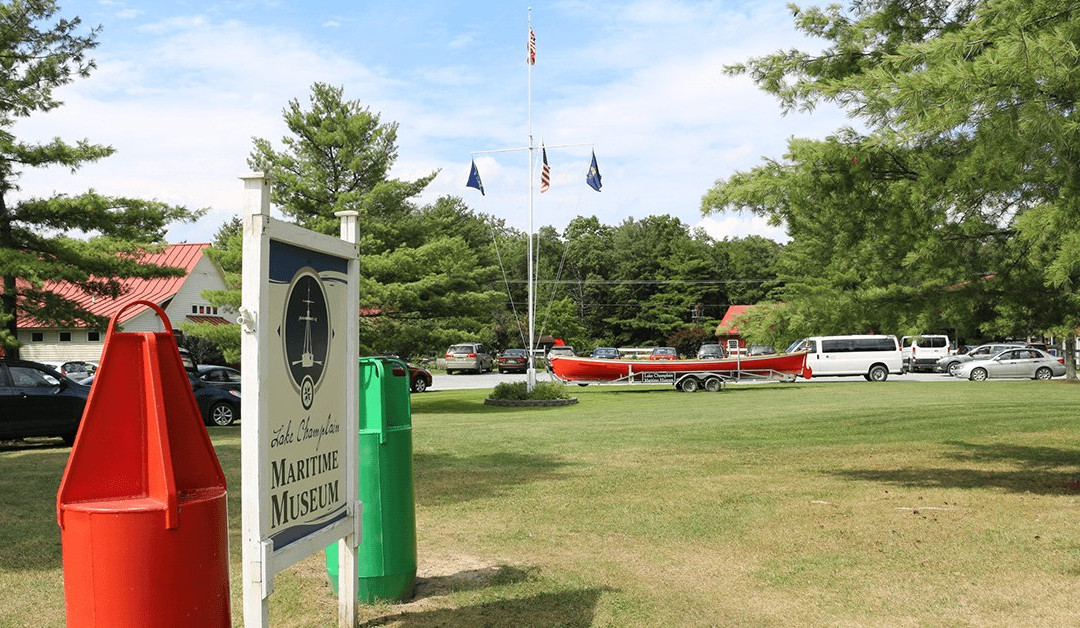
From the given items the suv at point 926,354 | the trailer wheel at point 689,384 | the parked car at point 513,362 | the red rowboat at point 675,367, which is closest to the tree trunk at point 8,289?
the red rowboat at point 675,367

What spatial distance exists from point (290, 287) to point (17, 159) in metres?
15.8

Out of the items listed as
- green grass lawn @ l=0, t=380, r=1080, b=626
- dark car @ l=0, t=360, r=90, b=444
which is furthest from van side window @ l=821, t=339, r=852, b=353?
dark car @ l=0, t=360, r=90, b=444

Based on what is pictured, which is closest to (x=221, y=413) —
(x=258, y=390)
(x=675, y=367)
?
(x=258, y=390)

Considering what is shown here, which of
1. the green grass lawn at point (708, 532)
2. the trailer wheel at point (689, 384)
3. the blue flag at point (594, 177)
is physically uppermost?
the blue flag at point (594, 177)

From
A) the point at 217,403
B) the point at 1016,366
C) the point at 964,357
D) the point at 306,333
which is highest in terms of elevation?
the point at 306,333

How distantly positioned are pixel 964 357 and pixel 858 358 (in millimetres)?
6954

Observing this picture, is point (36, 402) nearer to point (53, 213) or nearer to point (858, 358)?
point (53, 213)

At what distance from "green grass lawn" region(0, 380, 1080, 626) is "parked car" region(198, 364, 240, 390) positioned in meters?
6.75

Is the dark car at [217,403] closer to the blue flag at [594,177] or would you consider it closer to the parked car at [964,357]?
the blue flag at [594,177]

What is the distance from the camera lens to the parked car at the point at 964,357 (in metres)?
44.0

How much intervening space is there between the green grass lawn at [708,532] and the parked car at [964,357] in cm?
3048

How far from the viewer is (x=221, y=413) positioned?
2134 cm

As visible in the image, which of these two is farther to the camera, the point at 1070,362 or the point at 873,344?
the point at 873,344

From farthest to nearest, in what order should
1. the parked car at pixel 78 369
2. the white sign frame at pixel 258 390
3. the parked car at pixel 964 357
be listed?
the parked car at pixel 964 357 → the parked car at pixel 78 369 → the white sign frame at pixel 258 390
